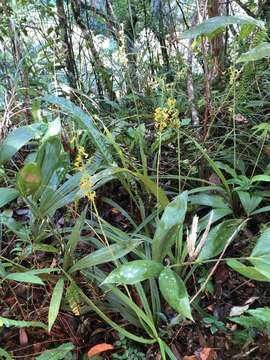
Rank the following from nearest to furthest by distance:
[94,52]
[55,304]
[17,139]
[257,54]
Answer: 1. [55,304]
2. [257,54]
3. [17,139]
4. [94,52]

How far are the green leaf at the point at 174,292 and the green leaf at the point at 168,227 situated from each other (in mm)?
109

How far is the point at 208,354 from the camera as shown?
1.07m

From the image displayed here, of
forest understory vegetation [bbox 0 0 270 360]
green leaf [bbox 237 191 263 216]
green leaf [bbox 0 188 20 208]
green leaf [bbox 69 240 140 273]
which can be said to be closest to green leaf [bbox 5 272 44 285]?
forest understory vegetation [bbox 0 0 270 360]

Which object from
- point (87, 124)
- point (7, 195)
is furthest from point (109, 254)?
point (87, 124)

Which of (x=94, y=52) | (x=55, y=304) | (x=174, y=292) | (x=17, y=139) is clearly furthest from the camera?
(x=94, y=52)

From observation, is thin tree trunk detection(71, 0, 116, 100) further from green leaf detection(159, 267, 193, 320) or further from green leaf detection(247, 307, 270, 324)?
green leaf detection(247, 307, 270, 324)

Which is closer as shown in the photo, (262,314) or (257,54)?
(262,314)

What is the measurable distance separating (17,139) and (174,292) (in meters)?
0.69

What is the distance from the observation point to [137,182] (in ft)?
4.76

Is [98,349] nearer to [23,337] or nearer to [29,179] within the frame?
[23,337]

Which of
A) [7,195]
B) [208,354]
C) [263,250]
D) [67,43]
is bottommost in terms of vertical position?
[208,354]

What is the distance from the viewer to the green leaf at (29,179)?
107 centimetres

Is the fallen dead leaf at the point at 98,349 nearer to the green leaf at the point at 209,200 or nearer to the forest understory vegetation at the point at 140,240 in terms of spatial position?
the forest understory vegetation at the point at 140,240

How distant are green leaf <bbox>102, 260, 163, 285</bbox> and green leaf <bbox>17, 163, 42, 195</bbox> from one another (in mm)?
335
